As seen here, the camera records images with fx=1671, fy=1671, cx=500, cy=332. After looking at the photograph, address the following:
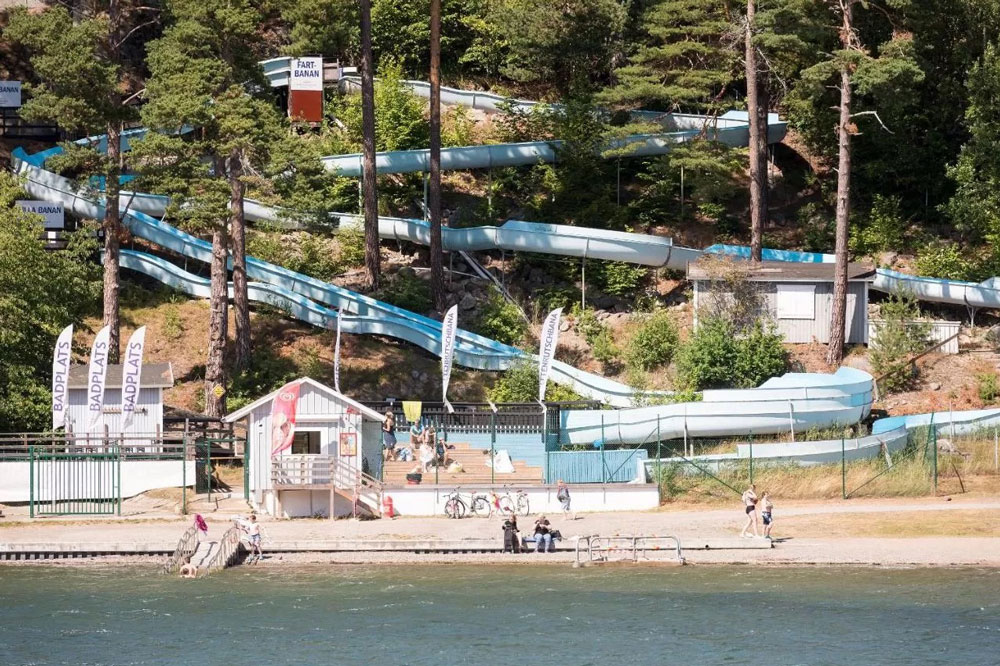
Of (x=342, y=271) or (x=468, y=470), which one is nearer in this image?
(x=468, y=470)

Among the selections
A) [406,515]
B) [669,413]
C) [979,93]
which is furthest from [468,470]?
[979,93]

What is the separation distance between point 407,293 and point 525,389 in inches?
355

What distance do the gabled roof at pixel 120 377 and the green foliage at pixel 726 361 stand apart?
53.5 ft

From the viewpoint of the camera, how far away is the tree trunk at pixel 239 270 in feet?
177

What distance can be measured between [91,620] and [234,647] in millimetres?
4070

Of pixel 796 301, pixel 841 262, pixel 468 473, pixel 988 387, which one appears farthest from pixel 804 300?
pixel 468 473

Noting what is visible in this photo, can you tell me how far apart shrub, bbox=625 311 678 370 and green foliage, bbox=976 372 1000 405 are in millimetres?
9936

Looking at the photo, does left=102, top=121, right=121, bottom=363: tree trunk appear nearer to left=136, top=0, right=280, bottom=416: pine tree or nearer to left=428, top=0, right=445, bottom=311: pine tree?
left=136, top=0, right=280, bottom=416: pine tree

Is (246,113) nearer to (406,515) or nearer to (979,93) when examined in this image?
(406,515)

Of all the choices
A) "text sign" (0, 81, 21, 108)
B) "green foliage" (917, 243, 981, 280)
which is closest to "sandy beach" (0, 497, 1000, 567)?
"green foliage" (917, 243, 981, 280)

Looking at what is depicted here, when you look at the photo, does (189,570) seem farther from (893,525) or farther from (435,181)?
(435,181)

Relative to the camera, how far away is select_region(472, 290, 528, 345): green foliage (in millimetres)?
58938

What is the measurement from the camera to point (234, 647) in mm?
35625

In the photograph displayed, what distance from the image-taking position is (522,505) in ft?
150
